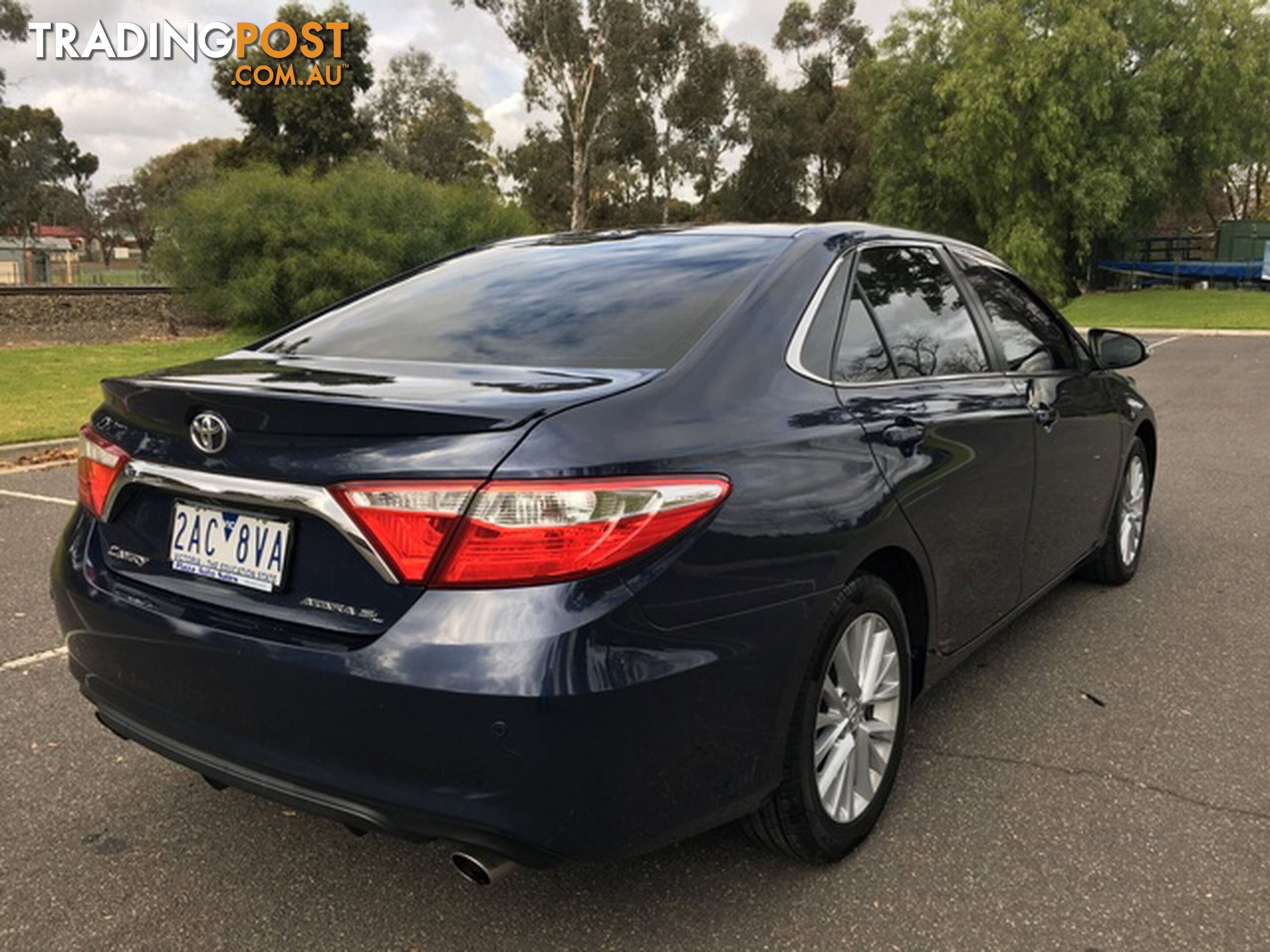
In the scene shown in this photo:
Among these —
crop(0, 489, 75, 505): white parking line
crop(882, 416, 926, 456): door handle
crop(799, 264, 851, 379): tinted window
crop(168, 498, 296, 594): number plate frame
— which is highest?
crop(799, 264, 851, 379): tinted window

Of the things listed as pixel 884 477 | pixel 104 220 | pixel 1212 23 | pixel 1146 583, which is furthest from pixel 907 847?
pixel 104 220

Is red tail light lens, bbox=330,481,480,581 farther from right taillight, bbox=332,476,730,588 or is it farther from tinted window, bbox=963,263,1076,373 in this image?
tinted window, bbox=963,263,1076,373

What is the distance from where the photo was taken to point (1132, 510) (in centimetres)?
495

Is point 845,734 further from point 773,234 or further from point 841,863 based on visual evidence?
point 773,234

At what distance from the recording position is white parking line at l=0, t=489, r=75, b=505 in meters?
6.70

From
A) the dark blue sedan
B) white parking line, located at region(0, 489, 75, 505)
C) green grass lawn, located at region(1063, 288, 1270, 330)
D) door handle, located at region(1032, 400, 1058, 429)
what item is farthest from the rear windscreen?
green grass lawn, located at region(1063, 288, 1270, 330)

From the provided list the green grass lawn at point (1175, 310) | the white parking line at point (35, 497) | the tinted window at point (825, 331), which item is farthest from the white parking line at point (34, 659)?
the green grass lawn at point (1175, 310)

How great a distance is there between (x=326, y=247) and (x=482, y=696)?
2299 centimetres

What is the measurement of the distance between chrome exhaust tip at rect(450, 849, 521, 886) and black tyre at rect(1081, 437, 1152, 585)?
3.36 m

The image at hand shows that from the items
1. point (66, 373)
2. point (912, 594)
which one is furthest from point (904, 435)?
point (66, 373)

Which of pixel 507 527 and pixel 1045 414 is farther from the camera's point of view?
pixel 1045 414

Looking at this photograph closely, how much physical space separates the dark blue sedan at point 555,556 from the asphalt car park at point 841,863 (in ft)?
0.73

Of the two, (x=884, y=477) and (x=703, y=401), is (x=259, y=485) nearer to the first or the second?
(x=703, y=401)

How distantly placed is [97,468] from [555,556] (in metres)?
1.31
